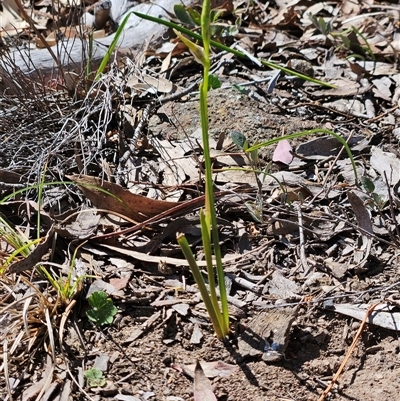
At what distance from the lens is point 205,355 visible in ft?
6.26

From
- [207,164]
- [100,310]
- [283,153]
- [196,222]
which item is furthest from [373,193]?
[100,310]

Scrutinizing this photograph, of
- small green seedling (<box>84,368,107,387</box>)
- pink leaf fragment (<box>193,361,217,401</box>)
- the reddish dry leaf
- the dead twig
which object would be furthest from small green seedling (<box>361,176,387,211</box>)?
small green seedling (<box>84,368,107,387</box>)

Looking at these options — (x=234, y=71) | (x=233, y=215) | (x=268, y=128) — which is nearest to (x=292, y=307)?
(x=233, y=215)

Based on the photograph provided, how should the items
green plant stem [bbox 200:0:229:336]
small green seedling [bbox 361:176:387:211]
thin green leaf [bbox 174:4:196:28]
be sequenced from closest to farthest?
green plant stem [bbox 200:0:229:336] → small green seedling [bbox 361:176:387:211] → thin green leaf [bbox 174:4:196:28]

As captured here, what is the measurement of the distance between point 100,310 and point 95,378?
214 mm

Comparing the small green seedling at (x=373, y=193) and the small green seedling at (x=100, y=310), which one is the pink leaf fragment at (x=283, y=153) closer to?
the small green seedling at (x=373, y=193)

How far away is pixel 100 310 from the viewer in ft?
6.56

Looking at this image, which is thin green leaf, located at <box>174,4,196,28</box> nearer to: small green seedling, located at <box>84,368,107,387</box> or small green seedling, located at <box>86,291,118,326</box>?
small green seedling, located at <box>86,291,118,326</box>

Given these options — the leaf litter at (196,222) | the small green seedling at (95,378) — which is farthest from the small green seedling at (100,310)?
the small green seedling at (95,378)

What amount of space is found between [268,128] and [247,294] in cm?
79

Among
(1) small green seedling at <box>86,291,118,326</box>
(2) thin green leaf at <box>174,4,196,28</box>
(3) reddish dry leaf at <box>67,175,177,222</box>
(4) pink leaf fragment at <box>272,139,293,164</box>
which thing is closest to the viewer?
(1) small green seedling at <box>86,291,118,326</box>

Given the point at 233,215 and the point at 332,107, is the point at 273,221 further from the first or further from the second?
the point at 332,107

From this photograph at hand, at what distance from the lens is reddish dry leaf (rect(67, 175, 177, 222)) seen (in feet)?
7.50

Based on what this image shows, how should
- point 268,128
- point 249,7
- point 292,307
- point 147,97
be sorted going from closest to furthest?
point 292,307 → point 268,128 → point 147,97 → point 249,7
